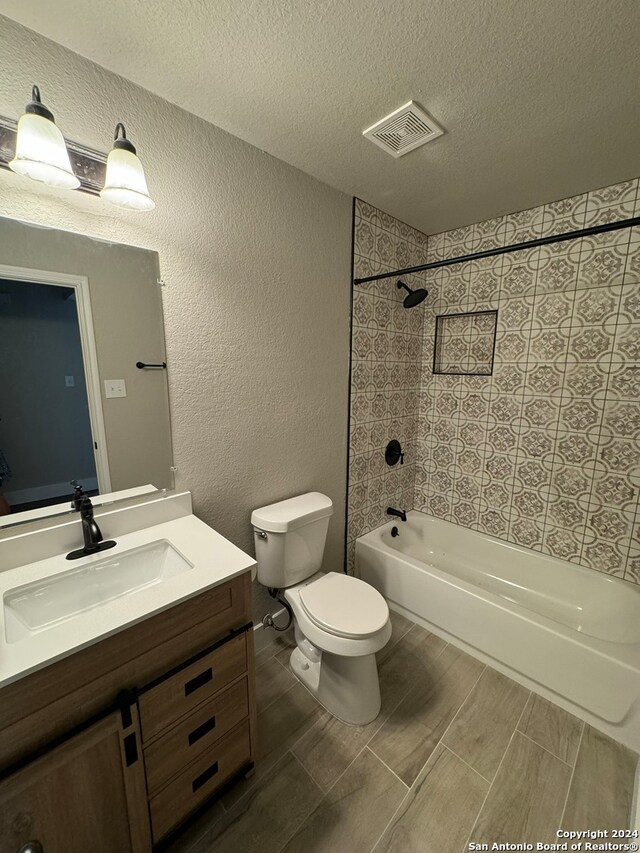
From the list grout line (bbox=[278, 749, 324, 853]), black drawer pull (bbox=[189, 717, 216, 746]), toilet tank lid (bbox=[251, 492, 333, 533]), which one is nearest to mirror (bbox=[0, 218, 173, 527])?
toilet tank lid (bbox=[251, 492, 333, 533])

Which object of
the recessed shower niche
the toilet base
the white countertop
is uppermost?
the recessed shower niche

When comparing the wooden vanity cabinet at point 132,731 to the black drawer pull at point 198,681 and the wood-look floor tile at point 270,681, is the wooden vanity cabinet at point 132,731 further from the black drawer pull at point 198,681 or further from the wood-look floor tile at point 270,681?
the wood-look floor tile at point 270,681

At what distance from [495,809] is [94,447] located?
185 cm

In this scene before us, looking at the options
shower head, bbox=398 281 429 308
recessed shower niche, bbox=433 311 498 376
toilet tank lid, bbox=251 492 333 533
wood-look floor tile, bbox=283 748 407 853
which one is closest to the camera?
wood-look floor tile, bbox=283 748 407 853

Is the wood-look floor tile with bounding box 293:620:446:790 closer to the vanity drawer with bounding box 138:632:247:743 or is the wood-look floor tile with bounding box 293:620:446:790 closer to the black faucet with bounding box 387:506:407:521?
the vanity drawer with bounding box 138:632:247:743

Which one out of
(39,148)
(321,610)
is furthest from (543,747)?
(39,148)

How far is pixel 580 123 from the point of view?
49.6 inches

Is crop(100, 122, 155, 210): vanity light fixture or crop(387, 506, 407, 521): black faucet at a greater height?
crop(100, 122, 155, 210): vanity light fixture

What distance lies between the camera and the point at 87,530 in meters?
1.11

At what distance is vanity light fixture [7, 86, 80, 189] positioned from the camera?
84 centimetres

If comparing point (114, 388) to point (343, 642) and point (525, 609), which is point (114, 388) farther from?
point (525, 609)

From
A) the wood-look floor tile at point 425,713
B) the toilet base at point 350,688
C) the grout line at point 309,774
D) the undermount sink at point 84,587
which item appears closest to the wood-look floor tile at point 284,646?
the toilet base at point 350,688

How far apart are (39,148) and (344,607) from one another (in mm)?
1776

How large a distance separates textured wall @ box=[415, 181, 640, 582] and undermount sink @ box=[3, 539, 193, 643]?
1956mm
